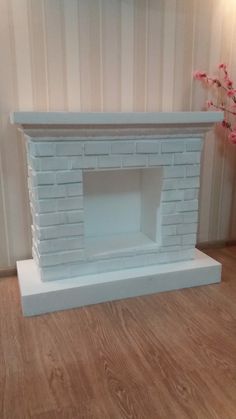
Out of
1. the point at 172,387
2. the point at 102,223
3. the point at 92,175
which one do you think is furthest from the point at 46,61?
the point at 172,387

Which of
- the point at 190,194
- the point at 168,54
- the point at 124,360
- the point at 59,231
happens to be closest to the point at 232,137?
the point at 190,194

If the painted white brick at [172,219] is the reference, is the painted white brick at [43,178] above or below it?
→ above

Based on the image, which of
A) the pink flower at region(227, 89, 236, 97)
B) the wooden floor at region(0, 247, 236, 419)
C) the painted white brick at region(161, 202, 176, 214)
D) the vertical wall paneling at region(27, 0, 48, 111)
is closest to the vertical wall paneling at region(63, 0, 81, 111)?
the vertical wall paneling at region(27, 0, 48, 111)

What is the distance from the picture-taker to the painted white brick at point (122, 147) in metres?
1.80

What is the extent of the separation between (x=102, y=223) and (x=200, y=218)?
2.61 ft

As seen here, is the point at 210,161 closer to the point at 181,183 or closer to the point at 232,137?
the point at 232,137

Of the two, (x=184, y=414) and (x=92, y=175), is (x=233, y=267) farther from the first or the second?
(x=184, y=414)

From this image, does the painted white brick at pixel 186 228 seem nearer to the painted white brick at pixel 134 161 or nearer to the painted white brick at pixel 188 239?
the painted white brick at pixel 188 239

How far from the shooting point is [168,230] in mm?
2025

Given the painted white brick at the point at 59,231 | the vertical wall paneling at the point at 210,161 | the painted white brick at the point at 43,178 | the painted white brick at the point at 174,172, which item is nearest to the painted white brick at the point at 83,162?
the painted white brick at the point at 43,178

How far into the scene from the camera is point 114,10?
78.4 inches

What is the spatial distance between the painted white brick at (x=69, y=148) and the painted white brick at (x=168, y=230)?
684mm

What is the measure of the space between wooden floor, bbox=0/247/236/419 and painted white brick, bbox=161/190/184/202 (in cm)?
57

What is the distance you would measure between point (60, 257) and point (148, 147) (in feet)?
2.57
